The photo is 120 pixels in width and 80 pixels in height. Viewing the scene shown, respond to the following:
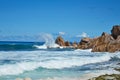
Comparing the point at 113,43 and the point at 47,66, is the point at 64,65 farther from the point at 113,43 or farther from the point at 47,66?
the point at 113,43

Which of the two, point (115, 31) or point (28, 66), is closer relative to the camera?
point (28, 66)

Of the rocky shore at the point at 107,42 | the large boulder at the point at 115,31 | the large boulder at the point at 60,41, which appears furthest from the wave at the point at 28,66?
the large boulder at the point at 60,41

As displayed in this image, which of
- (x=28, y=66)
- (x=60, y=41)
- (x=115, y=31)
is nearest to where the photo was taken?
(x=28, y=66)

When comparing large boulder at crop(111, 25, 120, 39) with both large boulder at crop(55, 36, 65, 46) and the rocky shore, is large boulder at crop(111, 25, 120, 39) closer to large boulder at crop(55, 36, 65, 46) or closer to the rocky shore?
the rocky shore

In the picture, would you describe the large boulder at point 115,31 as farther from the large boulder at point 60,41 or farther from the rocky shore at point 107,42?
the large boulder at point 60,41

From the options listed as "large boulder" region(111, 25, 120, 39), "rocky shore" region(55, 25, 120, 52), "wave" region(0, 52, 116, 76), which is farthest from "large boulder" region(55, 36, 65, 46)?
"wave" region(0, 52, 116, 76)

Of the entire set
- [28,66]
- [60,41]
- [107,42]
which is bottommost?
[28,66]

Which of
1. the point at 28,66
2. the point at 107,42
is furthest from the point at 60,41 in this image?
the point at 28,66

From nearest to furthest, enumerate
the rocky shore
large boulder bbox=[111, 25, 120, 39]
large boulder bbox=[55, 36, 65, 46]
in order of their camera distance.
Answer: the rocky shore → large boulder bbox=[111, 25, 120, 39] → large boulder bbox=[55, 36, 65, 46]

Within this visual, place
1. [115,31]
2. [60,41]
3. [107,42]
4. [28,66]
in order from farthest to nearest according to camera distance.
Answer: [60,41] < [115,31] < [107,42] < [28,66]

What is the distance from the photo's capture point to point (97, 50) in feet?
190

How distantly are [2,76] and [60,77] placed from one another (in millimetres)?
3850

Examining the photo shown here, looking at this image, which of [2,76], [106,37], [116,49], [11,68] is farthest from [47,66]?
[106,37]

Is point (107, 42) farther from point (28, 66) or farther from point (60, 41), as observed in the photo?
point (60, 41)
